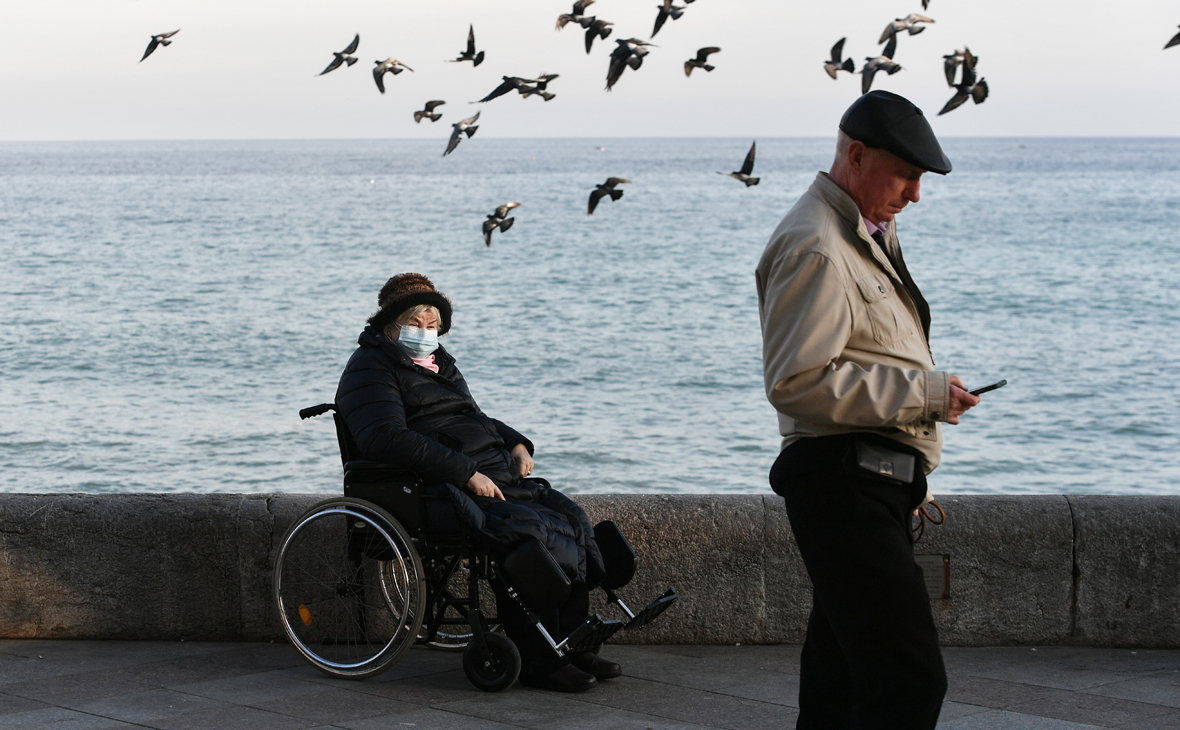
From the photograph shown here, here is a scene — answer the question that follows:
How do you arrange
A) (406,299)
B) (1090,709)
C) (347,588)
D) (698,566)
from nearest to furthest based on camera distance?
(1090,709), (347,588), (406,299), (698,566)

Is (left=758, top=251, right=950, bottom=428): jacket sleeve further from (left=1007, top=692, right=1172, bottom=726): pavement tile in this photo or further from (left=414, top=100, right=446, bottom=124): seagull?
(left=414, top=100, right=446, bottom=124): seagull

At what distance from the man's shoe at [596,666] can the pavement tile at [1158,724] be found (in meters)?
1.49

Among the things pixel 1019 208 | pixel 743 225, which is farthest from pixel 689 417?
pixel 1019 208

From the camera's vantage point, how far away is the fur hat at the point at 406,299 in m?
4.38

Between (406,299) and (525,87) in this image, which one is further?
(525,87)

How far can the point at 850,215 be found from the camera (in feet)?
8.65

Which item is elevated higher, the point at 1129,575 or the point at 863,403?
the point at 863,403

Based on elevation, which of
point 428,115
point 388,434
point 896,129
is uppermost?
point 428,115

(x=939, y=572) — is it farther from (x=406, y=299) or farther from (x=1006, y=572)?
(x=406, y=299)

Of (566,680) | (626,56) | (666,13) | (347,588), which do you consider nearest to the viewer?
(566,680)

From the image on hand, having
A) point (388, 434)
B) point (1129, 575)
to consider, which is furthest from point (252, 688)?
point (1129, 575)

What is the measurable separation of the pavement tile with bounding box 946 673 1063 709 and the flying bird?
4879 mm

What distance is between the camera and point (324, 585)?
450 centimetres

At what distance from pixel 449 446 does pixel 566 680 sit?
886 mm
